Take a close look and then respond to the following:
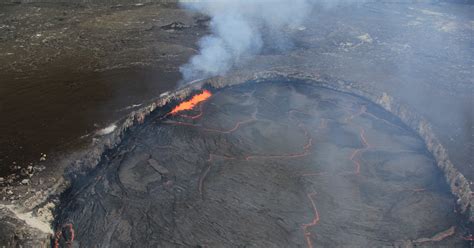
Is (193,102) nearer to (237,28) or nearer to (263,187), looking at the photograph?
(263,187)

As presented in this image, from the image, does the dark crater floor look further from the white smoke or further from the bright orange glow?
the white smoke

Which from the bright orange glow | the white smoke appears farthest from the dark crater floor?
the white smoke

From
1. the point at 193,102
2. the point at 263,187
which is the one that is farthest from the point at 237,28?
the point at 263,187

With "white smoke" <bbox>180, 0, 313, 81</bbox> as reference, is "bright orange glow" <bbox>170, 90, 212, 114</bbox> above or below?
below

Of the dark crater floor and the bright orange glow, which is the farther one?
the bright orange glow

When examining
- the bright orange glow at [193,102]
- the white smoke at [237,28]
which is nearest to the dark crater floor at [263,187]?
the bright orange glow at [193,102]

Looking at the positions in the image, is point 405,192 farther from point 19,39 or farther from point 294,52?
point 19,39
